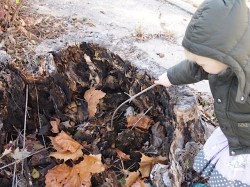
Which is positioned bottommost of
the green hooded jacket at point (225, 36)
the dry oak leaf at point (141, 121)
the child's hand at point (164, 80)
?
the dry oak leaf at point (141, 121)

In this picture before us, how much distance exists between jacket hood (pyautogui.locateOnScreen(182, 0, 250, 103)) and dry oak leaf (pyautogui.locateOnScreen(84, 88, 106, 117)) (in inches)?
36.3

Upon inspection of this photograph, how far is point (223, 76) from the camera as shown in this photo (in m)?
1.76

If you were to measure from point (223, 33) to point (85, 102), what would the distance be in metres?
1.14

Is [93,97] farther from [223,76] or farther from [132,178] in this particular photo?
[223,76]

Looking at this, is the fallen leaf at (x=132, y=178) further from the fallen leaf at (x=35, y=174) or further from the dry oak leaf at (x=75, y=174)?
the fallen leaf at (x=35, y=174)

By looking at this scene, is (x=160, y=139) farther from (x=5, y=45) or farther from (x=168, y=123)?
(x=5, y=45)

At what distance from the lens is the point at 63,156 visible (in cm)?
223

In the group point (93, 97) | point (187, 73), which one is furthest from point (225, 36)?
point (93, 97)

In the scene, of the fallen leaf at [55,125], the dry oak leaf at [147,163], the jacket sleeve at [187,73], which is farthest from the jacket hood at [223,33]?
Answer: the fallen leaf at [55,125]

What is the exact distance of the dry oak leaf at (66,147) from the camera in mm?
2240

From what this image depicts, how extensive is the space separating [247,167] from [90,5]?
307 cm

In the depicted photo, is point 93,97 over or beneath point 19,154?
over

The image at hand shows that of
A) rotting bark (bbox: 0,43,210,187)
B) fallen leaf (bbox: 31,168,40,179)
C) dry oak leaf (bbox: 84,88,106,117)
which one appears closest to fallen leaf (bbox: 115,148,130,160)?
rotting bark (bbox: 0,43,210,187)

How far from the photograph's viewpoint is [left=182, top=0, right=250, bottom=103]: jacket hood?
147 centimetres
